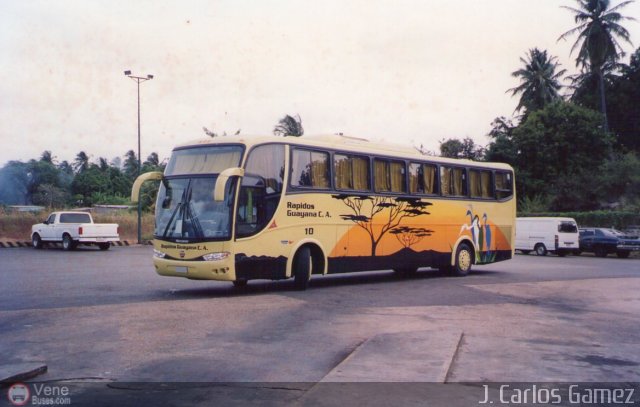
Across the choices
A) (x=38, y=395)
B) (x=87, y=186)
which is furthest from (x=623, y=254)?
(x=87, y=186)

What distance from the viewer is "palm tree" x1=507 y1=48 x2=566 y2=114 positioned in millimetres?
60562

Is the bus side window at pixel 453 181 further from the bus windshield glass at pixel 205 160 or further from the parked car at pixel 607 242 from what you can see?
the parked car at pixel 607 242

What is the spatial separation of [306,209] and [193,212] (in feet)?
8.63

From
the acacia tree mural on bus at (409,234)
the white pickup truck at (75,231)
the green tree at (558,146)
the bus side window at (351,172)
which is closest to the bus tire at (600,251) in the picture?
the green tree at (558,146)

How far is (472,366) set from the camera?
7473mm

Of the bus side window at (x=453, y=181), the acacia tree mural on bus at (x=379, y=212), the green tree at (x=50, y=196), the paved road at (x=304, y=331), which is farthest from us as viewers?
the green tree at (x=50, y=196)

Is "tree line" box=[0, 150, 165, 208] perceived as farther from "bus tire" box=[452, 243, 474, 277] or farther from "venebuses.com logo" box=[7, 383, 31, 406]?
"venebuses.com logo" box=[7, 383, 31, 406]

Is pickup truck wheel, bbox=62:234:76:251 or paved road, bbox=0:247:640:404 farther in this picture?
pickup truck wheel, bbox=62:234:76:251

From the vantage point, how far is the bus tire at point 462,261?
66.8ft

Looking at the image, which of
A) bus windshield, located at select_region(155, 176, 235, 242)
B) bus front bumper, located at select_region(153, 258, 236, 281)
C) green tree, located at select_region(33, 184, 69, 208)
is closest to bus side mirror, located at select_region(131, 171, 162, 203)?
bus windshield, located at select_region(155, 176, 235, 242)

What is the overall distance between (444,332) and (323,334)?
5.52 feet

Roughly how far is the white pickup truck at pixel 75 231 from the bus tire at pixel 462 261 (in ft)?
64.6

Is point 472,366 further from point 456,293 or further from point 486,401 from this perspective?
point 456,293

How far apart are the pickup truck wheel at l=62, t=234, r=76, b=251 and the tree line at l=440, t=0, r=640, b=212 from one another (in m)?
30.9
